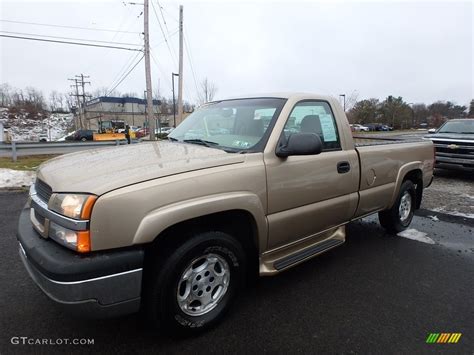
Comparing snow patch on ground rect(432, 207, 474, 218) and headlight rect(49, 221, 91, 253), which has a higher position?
headlight rect(49, 221, 91, 253)

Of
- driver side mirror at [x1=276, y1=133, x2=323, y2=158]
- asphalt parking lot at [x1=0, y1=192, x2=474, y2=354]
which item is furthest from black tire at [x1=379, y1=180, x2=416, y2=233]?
driver side mirror at [x1=276, y1=133, x2=323, y2=158]

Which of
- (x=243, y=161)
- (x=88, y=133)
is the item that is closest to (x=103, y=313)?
(x=243, y=161)

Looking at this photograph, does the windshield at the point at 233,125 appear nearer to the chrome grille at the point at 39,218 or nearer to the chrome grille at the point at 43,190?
the chrome grille at the point at 43,190

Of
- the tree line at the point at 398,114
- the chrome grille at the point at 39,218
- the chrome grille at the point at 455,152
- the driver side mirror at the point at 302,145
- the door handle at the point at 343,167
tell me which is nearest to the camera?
the chrome grille at the point at 39,218

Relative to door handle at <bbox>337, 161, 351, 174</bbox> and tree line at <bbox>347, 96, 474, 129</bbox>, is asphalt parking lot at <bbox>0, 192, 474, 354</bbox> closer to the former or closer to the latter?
door handle at <bbox>337, 161, 351, 174</bbox>

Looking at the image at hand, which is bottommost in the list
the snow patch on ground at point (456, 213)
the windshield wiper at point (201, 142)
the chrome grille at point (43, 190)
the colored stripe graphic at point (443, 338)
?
the colored stripe graphic at point (443, 338)

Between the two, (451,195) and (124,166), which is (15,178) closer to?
(124,166)

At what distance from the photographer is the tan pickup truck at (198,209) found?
1974 millimetres

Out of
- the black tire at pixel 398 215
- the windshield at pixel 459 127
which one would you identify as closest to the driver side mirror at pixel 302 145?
the black tire at pixel 398 215

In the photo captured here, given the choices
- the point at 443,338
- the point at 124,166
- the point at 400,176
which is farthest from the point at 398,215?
the point at 124,166

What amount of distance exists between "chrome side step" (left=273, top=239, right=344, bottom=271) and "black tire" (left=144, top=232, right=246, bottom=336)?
44cm

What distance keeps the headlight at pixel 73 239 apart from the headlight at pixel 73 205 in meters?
0.10

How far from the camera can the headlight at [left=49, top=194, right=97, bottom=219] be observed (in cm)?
194

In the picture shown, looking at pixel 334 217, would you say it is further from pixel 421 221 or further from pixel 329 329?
pixel 421 221
